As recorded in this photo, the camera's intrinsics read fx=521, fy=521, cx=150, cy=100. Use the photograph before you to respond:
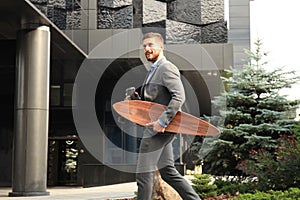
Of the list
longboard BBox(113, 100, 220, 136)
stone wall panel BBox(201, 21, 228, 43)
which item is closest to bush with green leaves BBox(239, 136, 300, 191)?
longboard BBox(113, 100, 220, 136)

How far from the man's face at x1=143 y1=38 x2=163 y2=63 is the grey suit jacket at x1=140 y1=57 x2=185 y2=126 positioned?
0.27 ft

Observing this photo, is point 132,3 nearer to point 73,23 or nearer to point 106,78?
point 106,78

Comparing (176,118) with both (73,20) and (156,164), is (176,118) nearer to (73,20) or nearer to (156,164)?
(156,164)

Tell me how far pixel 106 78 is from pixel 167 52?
3.72 m

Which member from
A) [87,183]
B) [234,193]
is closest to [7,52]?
[87,183]

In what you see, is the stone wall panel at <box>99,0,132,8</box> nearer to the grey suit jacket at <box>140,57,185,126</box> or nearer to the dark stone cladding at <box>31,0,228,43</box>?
the dark stone cladding at <box>31,0,228,43</box>

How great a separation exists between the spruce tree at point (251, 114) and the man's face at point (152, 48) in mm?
8600

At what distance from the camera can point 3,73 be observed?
78.8 ft

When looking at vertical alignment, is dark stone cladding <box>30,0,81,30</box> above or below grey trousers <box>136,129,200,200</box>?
above

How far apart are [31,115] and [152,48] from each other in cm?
1195

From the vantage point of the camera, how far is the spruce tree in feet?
45.8

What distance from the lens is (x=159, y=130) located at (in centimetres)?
507

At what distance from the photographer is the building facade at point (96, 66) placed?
65.3ft

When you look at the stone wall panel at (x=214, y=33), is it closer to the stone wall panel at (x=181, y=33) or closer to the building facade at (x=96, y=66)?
the building facade at (x=96, y=66)
